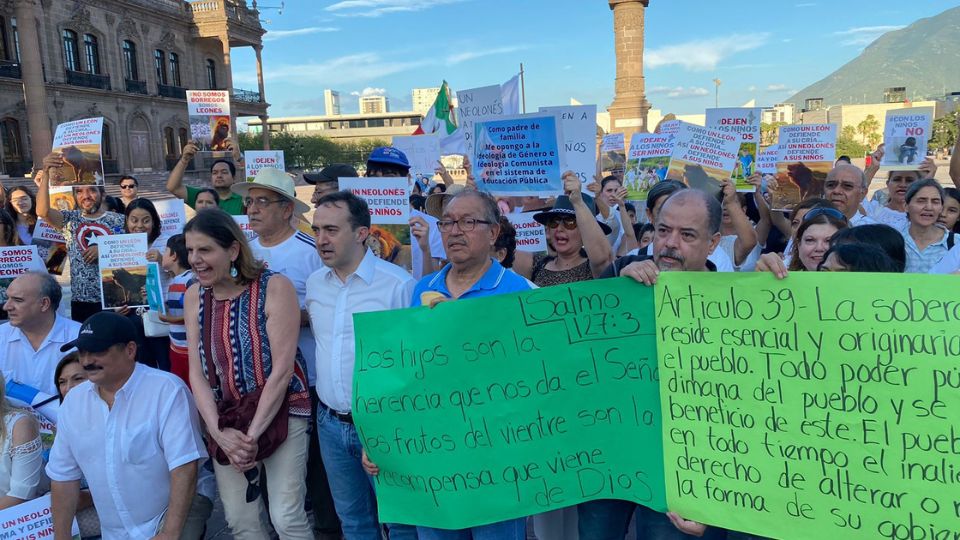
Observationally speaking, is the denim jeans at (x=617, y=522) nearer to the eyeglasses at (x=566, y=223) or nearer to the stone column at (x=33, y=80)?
the eyeglasses at (x=566, y=223)

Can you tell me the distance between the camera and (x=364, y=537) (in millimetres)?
3217

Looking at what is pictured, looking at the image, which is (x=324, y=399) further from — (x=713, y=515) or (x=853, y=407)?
(x=853, y=407)

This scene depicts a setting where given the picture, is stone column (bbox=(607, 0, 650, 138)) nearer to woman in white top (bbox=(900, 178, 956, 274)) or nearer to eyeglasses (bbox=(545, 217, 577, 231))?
woman in white top (bbox=(900, 178, 956, 274))

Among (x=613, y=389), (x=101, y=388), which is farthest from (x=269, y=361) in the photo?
(x=613, y=389)

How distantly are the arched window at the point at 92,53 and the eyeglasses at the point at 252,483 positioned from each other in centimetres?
4282

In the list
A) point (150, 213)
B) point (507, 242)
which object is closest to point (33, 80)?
point (150, 213)

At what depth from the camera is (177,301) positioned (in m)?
4.26

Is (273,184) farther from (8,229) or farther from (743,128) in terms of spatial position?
(743,128)

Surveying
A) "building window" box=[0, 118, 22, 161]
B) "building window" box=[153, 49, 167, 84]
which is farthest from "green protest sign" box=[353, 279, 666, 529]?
"building window" box=[153, 49, 167, 84]

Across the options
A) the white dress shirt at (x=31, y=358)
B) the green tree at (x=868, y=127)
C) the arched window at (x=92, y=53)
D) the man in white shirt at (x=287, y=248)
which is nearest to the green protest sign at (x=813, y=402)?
the man in white shirt at (x=287, y=248)

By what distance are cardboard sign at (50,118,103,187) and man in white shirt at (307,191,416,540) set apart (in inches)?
158

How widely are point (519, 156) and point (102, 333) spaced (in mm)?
2952

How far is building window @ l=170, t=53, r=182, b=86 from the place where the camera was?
4459cm

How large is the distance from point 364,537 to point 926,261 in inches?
151
